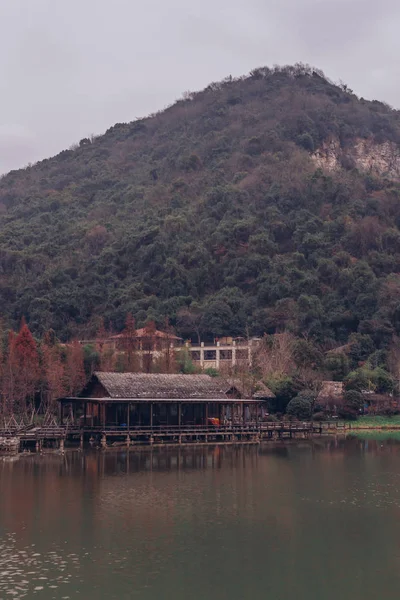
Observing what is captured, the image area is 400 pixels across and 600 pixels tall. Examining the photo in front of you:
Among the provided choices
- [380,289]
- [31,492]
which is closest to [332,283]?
[380,289]

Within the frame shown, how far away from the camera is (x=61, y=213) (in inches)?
5069

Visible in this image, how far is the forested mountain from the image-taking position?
3575 inches

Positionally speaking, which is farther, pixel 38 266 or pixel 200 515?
pixel 38 266

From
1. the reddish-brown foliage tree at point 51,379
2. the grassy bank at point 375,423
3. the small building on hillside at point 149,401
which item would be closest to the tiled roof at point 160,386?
the small building on hillside at point 149,401

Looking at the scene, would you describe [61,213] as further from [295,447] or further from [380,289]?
[295,447]

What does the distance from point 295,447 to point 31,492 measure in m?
23.9

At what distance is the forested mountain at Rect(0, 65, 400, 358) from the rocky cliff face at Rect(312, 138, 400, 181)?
29 cm

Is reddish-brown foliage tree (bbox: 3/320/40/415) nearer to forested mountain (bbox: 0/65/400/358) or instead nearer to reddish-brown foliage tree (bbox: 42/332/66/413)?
reddish-brown foliage tree (bbox: 42/332/66/413)

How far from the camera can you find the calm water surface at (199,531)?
58.7ft

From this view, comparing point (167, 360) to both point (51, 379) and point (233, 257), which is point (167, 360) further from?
point (233, 257)

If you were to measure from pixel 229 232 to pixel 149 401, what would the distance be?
197 feet

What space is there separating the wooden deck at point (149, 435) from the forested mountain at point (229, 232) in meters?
27.8

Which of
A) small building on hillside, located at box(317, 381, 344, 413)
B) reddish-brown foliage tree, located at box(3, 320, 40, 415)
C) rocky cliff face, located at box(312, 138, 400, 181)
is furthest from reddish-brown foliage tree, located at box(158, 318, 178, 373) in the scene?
Result: rocky cliff face, located at box(312, 138, 400, 181)

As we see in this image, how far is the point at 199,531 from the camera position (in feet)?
75.8
